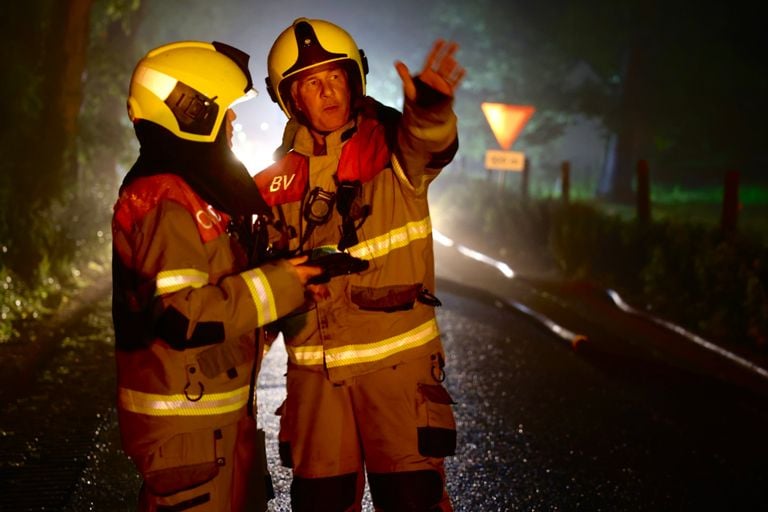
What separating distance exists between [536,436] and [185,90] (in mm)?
3612

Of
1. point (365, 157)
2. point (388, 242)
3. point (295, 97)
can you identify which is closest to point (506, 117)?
point (295, 97)

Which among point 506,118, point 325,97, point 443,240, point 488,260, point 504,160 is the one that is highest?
point 506,118

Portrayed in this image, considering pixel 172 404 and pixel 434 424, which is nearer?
pixel 172 404

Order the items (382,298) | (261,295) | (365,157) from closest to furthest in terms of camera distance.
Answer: (261,295)
(382,298)
(365,157)

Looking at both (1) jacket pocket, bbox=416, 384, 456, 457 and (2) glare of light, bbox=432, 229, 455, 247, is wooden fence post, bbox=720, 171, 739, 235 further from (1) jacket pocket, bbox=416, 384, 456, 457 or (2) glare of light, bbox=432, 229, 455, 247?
(2) glare of light, bbox=432, 229, 455, 247

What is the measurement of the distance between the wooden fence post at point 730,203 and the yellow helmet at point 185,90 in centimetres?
720

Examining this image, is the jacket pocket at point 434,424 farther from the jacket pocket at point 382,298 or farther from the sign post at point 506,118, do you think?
the sign post at point 506,118

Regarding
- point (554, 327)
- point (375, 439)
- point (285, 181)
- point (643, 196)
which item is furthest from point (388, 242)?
point (643, 196)

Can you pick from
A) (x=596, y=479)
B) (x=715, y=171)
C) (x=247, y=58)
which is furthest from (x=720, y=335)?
(x=715, y=171)

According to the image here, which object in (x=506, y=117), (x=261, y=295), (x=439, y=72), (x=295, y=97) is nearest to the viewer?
(x=261, y=295)

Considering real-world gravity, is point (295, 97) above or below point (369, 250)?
above

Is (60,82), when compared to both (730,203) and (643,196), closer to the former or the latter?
(643,196)

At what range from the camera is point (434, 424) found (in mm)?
2793

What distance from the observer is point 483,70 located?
36.3m
